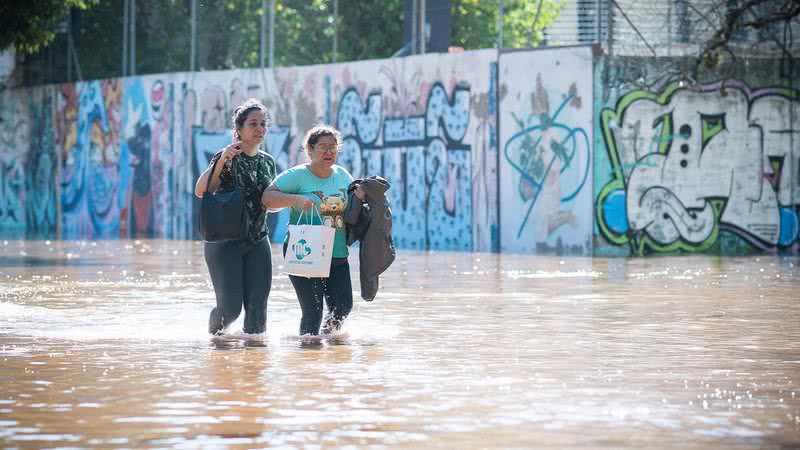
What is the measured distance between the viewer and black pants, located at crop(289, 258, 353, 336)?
10.7m

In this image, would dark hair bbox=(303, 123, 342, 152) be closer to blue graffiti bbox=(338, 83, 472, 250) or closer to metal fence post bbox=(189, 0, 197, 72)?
blue graffiti bbox=(338, 83, 472, 250)

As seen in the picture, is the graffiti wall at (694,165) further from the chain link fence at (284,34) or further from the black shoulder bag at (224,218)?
the black shoulder bag at (224,218)

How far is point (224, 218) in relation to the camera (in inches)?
412

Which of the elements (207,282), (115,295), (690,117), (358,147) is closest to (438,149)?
(358,147)

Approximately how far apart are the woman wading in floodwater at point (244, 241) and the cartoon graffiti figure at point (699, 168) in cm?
1443

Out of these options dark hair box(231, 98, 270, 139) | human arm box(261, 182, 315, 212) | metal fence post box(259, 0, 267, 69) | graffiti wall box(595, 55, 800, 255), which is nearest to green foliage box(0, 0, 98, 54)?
metal fence post box(259, 0, 267, 69)

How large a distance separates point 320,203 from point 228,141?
2197 centimetres

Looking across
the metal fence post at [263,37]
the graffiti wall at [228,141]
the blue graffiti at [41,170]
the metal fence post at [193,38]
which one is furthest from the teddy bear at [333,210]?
the blue graffiti at [41,170]

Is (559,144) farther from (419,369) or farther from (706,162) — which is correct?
(419,369)

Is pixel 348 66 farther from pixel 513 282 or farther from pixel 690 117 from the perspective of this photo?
pixel 513 282

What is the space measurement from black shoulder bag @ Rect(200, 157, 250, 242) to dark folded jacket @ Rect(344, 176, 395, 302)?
0.67m

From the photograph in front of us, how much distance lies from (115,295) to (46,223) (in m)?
23.3

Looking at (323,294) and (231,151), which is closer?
(231,151)

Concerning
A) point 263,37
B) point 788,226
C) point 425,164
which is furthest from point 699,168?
point 263,37
